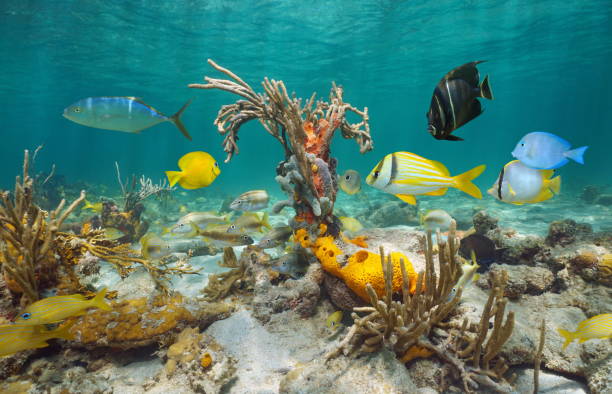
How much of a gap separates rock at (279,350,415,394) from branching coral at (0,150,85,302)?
2.73 metres

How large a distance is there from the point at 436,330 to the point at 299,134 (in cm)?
279

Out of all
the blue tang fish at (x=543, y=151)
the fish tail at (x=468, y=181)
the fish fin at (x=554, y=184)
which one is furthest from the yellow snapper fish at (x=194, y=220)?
the fish fin at (x=554, y=184)

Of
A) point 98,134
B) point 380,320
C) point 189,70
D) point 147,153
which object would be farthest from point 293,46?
point 147,153

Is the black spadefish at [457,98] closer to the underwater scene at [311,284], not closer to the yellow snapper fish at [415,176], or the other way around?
the underwater scene at [311,284]

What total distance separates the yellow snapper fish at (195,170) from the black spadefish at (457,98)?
252 centimetres

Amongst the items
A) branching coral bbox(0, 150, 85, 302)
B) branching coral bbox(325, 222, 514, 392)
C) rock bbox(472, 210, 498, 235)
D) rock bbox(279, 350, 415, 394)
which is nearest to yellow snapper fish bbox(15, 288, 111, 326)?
branching coral bbox(0, 150, 85, 302)

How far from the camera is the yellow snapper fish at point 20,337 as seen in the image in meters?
2.19

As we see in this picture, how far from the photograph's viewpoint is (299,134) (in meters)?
3.89

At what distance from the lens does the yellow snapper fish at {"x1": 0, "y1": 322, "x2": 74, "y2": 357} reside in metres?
2.19

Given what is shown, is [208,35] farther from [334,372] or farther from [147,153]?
[147,153]

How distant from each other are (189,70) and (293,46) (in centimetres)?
1068

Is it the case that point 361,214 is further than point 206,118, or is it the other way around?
point 206,118

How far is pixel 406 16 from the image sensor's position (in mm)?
19641

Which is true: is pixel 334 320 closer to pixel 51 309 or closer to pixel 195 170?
pixel 195 170
